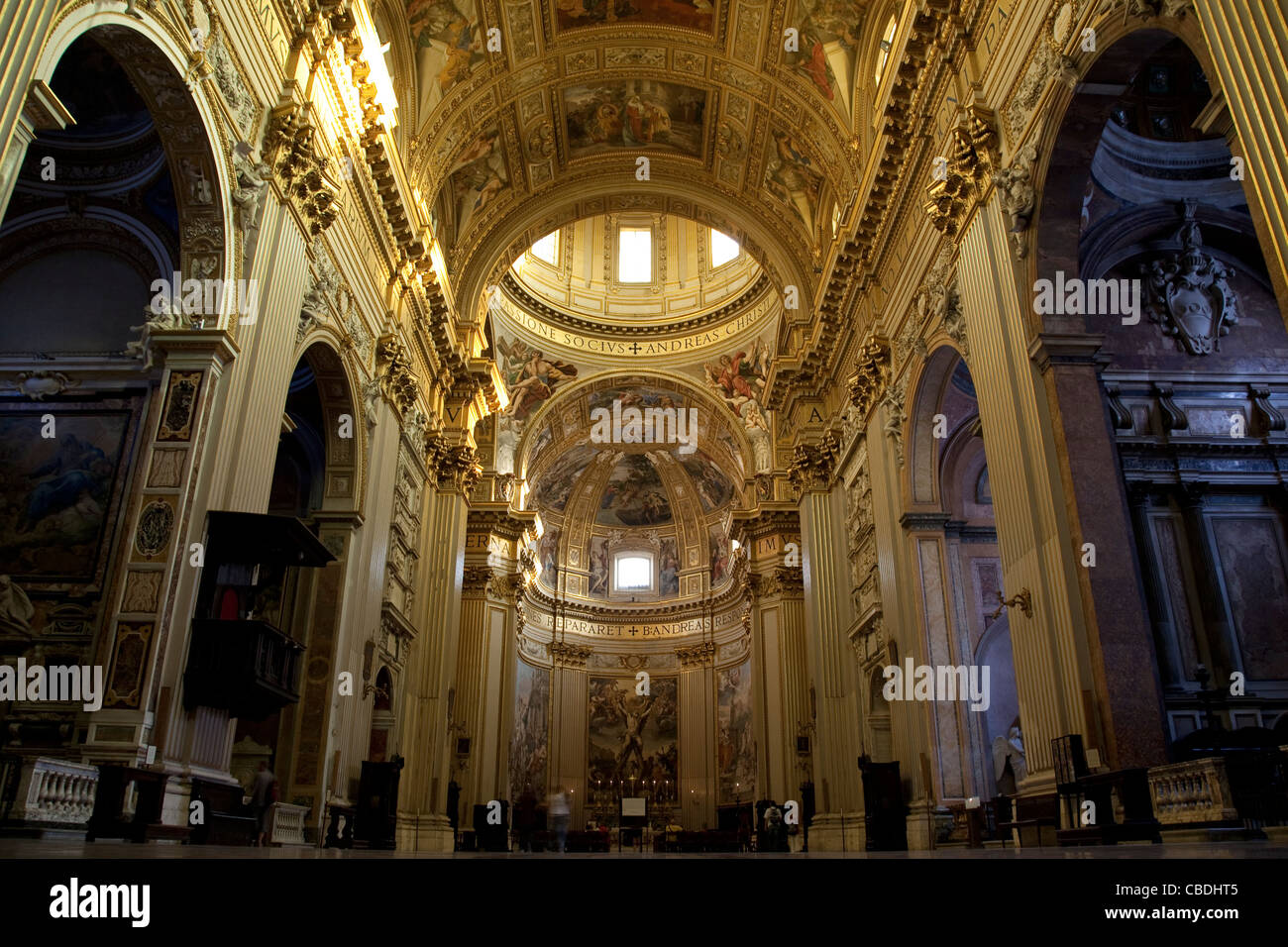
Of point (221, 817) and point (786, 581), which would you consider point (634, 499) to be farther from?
point (221, 817)

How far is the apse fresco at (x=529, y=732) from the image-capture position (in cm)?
2955

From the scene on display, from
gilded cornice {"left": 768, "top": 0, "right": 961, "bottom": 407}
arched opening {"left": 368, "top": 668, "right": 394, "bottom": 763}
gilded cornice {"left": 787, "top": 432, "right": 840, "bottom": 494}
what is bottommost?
arched opening {"left": 368, "top": 668, "right": 394, "bottom": 763}

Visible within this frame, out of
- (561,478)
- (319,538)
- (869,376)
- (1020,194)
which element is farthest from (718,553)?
(1020,194)

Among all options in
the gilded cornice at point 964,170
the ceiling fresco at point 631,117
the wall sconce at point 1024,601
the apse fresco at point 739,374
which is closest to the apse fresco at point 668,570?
the apse fresco at point 739,374

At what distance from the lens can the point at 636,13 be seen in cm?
1650

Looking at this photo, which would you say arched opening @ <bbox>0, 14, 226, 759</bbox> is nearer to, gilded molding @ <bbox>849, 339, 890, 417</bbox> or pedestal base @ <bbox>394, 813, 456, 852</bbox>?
pedestal base @ <bbox>394, 813, 456, 852</bbox>

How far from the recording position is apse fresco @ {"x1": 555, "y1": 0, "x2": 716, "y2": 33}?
52.9ft

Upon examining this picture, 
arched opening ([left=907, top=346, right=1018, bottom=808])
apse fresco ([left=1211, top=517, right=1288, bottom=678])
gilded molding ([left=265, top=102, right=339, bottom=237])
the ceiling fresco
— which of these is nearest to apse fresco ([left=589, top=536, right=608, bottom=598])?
the ceiling fresco

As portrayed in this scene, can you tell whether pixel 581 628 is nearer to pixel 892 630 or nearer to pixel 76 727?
pixel 892 630

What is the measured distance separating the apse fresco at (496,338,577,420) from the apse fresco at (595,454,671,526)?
772cm

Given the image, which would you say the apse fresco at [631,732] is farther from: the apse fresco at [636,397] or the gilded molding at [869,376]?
the gilded molding at [869,376]

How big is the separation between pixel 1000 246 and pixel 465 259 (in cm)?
1257

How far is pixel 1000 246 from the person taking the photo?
925 centimetres
